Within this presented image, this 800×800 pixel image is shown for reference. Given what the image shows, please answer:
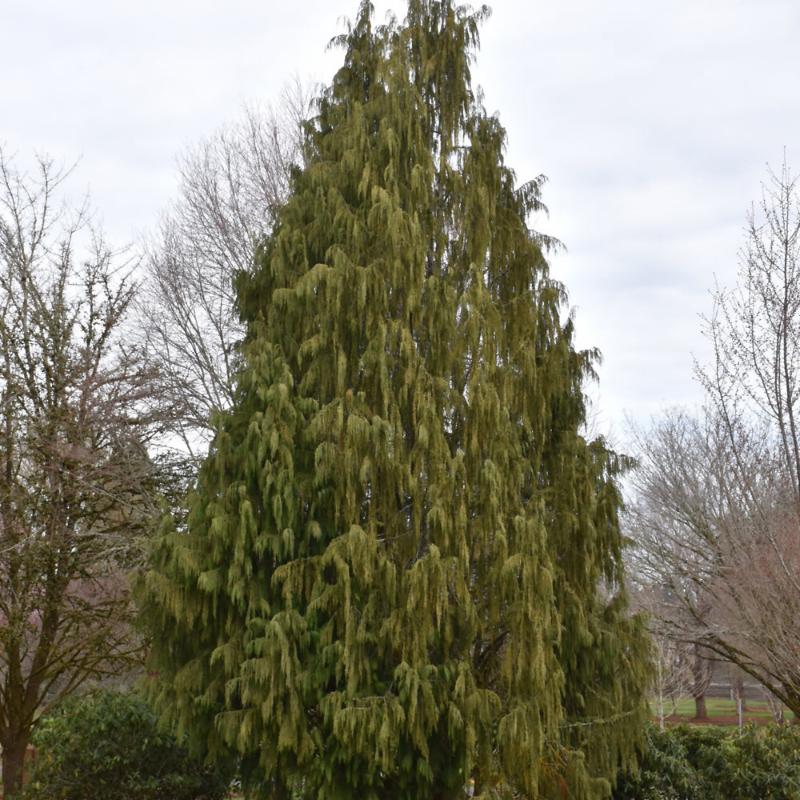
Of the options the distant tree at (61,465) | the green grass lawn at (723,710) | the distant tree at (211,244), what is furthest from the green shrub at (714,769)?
the green grass lawn at (723,710)

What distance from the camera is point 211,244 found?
13.0 meters

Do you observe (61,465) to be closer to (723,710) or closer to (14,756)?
(14,756)

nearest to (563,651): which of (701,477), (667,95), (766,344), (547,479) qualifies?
(547,479)

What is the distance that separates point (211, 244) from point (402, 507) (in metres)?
7.23

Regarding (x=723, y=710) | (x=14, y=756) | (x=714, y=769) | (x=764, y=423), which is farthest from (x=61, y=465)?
(x=723, y=710)

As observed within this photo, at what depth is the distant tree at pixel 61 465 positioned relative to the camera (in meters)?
9.68

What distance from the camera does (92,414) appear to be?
33.1 ft

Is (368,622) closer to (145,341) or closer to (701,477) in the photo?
(145,341)

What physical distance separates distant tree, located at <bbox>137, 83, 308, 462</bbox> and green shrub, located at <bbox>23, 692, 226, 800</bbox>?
438 centimetres

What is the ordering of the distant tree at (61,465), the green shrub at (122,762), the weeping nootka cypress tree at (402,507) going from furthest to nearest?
the distant tree at (61,465)
the green shrub at (122,762)
the weeping nootka cypress tree at (402,507)

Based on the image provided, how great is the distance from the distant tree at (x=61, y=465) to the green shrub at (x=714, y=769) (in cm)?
602

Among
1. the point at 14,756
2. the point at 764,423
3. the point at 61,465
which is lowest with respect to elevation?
the point at 14,756

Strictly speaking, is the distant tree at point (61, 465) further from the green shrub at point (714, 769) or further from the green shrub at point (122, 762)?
the green shrub at point (714, 769)

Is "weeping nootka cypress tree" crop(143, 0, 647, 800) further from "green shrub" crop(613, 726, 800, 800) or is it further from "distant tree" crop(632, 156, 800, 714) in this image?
"distant tree" crop(632, 156, 800, 714)
